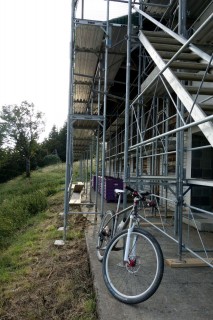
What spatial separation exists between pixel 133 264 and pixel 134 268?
0.13 meters

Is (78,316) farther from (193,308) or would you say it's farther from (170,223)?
(170,223)

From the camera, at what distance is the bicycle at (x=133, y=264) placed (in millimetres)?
3340

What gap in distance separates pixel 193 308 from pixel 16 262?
3.72 meters

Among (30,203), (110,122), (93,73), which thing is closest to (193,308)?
(93,73)

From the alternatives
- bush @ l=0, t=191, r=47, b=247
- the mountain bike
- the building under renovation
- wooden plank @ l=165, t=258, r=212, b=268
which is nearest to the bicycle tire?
the mountain bike

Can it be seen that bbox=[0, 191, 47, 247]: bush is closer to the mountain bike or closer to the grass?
the grass

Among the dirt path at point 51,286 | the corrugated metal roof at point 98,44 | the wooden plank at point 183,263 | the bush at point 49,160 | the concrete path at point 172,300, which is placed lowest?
the dirt path at point 51,286

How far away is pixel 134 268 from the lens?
367cm

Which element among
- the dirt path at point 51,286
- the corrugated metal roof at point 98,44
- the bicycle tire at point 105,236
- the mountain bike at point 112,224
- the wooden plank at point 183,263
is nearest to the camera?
the dirt path at point 51,286

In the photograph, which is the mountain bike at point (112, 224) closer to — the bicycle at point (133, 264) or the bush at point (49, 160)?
the bicycle at point (133, 264)

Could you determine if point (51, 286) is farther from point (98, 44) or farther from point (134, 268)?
point (98, 44)

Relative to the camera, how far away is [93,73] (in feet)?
29.0

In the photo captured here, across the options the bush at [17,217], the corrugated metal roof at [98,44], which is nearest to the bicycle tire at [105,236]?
the corrugated metal roof at [98,44]

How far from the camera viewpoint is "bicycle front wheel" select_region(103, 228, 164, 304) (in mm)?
3290
